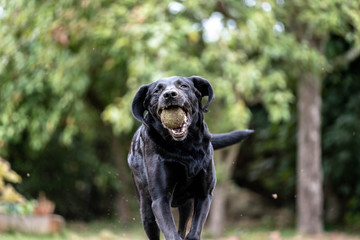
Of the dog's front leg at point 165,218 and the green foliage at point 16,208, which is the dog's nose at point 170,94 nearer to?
the dog's front leg at point 165,218

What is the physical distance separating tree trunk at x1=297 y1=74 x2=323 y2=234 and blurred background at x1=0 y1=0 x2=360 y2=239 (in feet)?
0.08

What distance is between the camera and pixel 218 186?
13.5 m

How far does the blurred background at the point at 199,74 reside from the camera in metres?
9.98

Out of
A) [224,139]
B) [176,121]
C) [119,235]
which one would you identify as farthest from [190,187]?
[119,235]

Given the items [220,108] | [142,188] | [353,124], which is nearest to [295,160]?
[353,124]

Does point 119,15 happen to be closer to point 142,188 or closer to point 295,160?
point 142,188

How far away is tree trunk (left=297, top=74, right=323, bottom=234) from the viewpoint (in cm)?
1337

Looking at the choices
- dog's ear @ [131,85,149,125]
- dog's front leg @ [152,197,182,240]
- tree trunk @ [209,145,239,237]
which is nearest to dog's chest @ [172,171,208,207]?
dog's front leg @ [152,197,182,240]

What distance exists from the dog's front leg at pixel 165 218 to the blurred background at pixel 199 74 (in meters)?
5.61

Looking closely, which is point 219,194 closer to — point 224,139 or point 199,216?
point 224,139

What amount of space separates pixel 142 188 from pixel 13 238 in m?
6.88

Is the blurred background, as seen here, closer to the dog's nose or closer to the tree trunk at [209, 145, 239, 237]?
A: the tree trunk at [209, 145, 239, 237]

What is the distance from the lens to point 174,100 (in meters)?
3.42

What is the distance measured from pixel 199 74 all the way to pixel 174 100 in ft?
22.0
